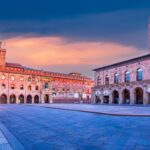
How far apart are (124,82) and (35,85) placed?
29.4 metres

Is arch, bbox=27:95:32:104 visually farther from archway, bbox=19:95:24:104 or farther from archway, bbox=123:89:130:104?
archway, bbox=123:89:130:104

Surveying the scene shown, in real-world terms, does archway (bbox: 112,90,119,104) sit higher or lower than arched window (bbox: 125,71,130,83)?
lower

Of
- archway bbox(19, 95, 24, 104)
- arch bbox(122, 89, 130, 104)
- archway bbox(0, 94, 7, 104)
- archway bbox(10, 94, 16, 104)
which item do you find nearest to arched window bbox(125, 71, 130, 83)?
arch bbox(122, 89, 130, 104)

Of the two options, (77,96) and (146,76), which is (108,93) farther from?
(77,96)

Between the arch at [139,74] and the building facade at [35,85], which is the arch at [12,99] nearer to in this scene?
the building facade at [35,85]

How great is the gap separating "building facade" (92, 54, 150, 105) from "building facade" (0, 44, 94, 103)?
1654cm

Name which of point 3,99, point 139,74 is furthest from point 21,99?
point 139,74

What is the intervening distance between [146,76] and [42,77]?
35234mm

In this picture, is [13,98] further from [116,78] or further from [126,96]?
[126,96]

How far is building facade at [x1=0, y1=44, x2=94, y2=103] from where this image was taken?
58.5 m

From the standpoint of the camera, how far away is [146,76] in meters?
38.7

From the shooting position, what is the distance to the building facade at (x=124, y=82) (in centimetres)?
3884

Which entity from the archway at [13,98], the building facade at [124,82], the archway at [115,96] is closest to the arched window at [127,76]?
the building facade at [124,82]

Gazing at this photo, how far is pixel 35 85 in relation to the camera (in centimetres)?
6400
